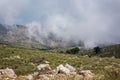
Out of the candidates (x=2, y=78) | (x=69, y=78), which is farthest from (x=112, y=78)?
(x=2, y=78)

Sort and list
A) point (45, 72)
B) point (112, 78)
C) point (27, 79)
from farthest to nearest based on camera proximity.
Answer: point (45, 72) < point (27, 79) < point (112, 78)

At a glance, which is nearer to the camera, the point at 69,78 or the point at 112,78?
the point at 112,78

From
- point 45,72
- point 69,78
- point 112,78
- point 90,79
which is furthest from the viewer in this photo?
point 45,72

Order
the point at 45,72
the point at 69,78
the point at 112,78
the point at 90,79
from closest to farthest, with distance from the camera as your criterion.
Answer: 1. the point at 112,78
2. the point at 90,79
3. the point at 69,78
4. the point at 45,72

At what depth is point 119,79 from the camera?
21.5 metres

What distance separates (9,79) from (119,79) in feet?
45.4

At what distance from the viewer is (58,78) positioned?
2986 centimetres

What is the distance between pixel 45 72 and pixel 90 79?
9920 mm

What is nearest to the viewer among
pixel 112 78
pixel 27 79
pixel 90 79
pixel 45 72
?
pixel 112 78

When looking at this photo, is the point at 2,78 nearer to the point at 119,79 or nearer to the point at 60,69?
the point at 60,69

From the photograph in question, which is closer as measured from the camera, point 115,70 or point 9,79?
point 115,70

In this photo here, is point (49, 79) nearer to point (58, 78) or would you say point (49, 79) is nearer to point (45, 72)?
point (58, 78)

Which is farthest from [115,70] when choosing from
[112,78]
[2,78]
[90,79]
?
[2,78]

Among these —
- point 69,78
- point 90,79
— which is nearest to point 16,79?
point 69,78
